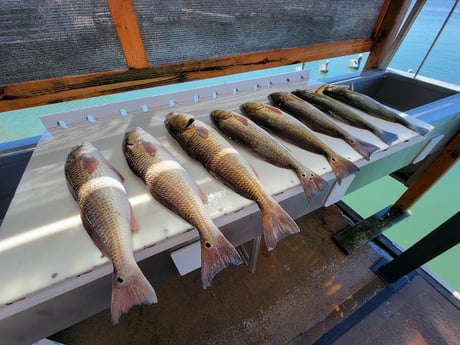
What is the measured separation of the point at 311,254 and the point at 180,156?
1.39 m

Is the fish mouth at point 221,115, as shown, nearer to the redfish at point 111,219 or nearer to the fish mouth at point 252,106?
the fish mouth at point 252,106

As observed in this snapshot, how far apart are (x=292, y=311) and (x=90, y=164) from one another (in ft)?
4.69

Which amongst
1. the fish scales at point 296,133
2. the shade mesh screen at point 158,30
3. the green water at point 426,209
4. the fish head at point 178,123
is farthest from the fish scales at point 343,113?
the green water at point 426,209

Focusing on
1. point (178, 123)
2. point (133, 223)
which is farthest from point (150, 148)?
point (133, 223)

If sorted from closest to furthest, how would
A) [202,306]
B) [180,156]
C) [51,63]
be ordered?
[180,156]
[51,63]
[202,306]

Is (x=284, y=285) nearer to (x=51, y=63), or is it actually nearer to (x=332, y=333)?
(x=332, y=333)

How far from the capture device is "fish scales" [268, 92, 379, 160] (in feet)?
2.87

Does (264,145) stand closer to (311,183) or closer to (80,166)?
(311,183)

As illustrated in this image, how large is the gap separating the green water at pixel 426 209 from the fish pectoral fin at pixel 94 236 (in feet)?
7.86

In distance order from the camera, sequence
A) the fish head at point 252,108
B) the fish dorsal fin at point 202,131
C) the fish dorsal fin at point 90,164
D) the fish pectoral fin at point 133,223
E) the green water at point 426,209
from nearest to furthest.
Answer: the fish pectoral fin at point 133,223, the fish dorsal fin at point 90,164, the fish dorsal fin at point 202,131, the fish head at point 252,108, the green water at point 426,209

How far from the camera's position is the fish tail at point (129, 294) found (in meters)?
0.49

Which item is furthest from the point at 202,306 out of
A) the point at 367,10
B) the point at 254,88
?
the point at 367,10

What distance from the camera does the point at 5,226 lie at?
0.60 metres

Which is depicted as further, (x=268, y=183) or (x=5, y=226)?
(x=268, y=183)
